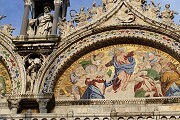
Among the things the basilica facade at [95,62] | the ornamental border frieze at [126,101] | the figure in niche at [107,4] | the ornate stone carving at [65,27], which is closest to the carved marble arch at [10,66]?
the basilica facade at [95,62]

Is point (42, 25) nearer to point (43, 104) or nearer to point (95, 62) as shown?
point (95, 62)

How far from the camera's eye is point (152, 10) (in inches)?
515

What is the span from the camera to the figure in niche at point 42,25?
13336 millimetres

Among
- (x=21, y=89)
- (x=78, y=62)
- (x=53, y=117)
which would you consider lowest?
(x=53, y=117)

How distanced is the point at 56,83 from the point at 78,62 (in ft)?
2.96

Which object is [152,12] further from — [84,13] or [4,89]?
[4,89]

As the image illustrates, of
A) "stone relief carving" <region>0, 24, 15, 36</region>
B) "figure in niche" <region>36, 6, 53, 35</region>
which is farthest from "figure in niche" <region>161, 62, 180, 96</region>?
"stone relief carving" <region>0, 24, 15, 36</region>

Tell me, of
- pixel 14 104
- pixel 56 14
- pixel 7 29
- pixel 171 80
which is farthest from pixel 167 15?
pixel 14 104

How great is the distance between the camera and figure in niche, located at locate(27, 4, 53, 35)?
43.8 feet

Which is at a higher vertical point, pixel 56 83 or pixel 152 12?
pixel 152 12

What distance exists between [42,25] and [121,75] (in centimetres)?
284

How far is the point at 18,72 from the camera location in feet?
40.4

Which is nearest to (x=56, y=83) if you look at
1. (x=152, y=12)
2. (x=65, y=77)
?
(x=65, y=77)

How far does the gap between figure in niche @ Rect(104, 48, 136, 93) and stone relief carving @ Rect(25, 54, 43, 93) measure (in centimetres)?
184
